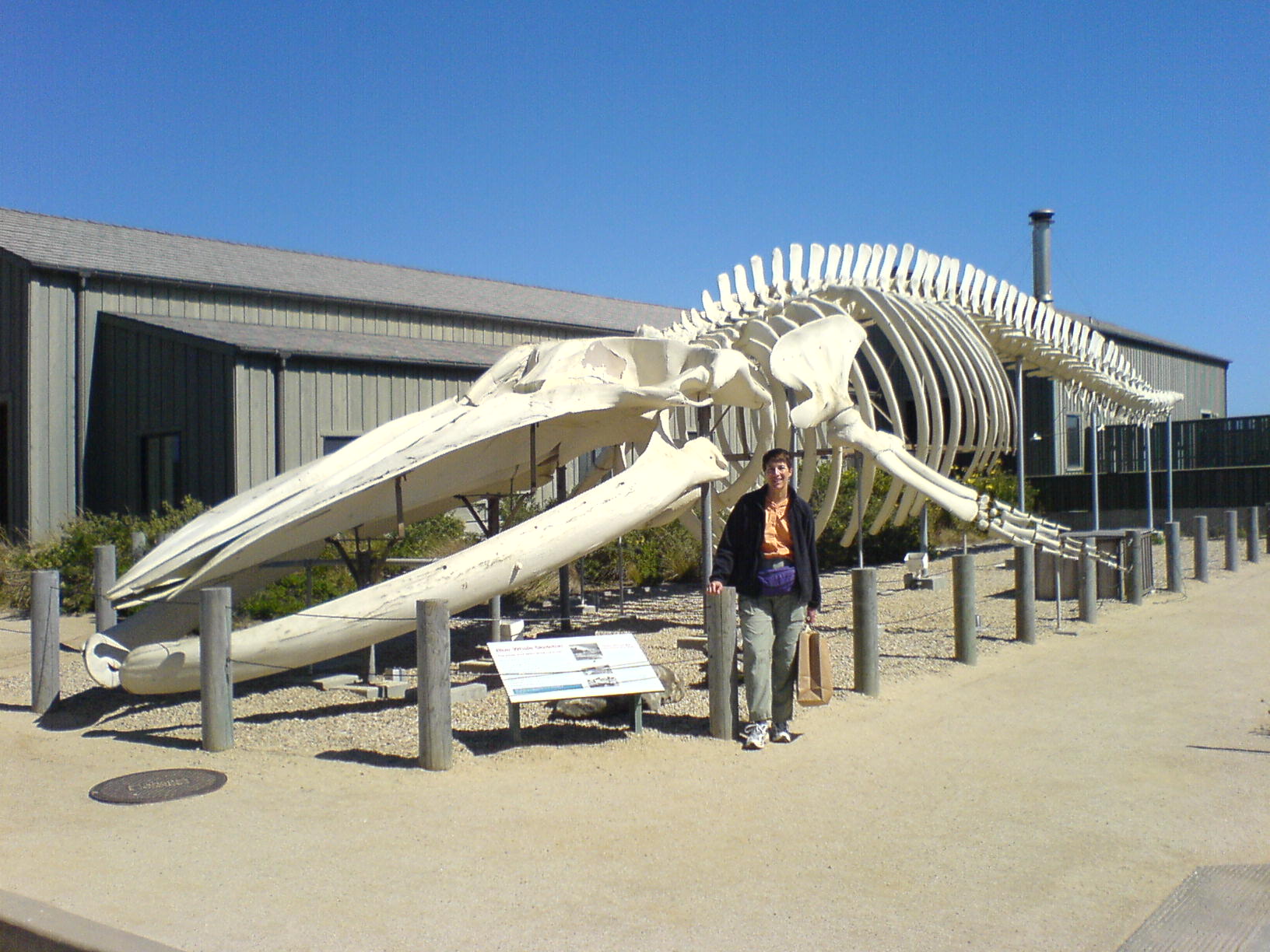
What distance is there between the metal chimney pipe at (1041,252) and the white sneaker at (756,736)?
19.3m

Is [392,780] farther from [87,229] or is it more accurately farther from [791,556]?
[87,229]

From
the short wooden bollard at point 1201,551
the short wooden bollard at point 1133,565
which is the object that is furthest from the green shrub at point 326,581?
the short wooden bollard at point 1201,551

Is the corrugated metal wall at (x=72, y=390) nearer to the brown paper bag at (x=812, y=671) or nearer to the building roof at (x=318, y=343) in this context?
the building roof at (x=318, y=343)

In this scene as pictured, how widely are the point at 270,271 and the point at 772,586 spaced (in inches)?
612

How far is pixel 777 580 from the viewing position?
640cm

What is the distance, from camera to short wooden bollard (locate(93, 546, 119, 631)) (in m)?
8.31

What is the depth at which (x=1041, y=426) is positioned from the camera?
24.6 meters

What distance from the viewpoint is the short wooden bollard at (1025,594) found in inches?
381

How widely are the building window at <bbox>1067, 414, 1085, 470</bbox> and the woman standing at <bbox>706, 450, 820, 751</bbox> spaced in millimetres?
20151

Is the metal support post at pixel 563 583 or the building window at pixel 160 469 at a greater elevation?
the building window at pixel 160 469

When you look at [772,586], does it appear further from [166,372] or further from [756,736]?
[166,372]

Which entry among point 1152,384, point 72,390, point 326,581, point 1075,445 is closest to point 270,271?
point 72,390

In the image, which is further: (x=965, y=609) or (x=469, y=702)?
(x=965, y=609)

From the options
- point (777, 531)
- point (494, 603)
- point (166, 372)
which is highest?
point (166, 372)
